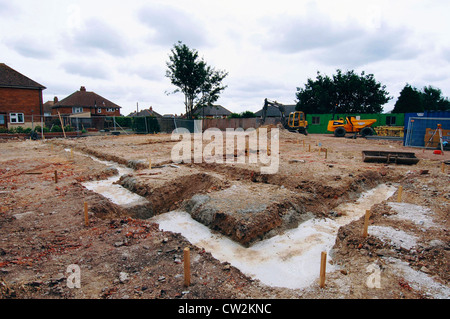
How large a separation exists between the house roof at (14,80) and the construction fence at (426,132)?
3386cm

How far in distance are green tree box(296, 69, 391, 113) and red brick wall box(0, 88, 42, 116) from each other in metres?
32.3

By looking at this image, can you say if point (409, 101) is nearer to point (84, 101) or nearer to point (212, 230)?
point (212, 230)

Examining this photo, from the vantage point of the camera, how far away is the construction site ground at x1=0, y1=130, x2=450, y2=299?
3.21m

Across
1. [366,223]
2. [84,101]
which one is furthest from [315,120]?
[84,101]

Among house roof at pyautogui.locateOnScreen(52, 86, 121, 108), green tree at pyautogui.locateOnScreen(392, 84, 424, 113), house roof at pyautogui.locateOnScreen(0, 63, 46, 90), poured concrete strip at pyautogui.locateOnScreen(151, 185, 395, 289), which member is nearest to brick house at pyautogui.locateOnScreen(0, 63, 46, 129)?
house roof at pyautogui.locateOnScreen(0, 63, 46, 90)

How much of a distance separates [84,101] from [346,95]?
39.5m

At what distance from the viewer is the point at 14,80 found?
2708 cm

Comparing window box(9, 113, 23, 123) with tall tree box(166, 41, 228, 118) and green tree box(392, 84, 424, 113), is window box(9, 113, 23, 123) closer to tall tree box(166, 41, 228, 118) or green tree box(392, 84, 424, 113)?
tall tree box(166, 41, 228, 118)

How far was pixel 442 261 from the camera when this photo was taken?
11.6 feet

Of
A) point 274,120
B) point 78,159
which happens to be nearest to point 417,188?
point 78,159

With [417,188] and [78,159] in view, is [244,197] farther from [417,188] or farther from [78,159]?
[78,159]

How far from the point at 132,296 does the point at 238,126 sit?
2958cm

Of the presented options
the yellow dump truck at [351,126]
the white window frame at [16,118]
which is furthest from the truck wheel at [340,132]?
the white window frame at [16,118]

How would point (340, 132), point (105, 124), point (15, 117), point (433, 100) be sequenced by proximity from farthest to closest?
point (433, 100) < point (105, 124) < point (15, 117) < point (340, 132)
